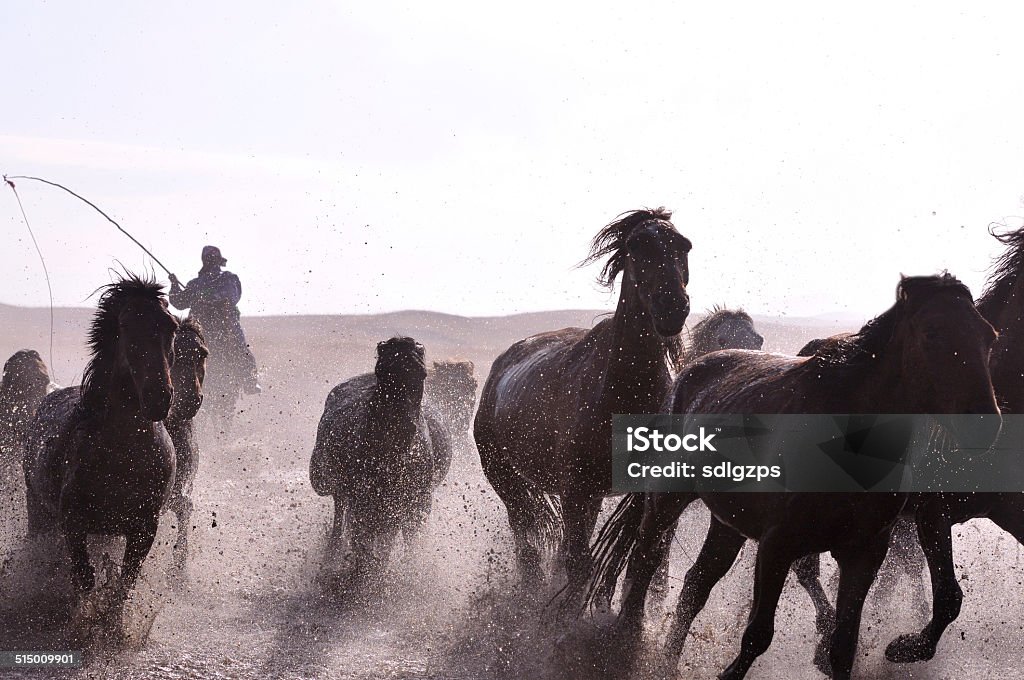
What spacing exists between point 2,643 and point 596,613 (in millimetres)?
3282

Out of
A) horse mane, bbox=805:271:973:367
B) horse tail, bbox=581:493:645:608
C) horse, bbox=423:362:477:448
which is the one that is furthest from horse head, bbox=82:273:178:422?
horse, bbox=423:362:477:448

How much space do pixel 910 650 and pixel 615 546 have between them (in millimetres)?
1649

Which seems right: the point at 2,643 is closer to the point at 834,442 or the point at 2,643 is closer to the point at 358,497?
the point at 358,497

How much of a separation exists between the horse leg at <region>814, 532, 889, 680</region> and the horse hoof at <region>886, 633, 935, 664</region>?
131 cm

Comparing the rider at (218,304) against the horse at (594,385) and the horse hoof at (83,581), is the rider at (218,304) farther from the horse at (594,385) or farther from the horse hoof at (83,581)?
the horse hoof at (83,581)

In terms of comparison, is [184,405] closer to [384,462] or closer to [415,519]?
[384,462]

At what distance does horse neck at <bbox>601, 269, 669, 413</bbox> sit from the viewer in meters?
6.30

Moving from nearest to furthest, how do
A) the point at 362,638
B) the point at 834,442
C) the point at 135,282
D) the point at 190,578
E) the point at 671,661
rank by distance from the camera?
the point at 834,442
the point at 671,661
the point at 135,282
the point at 362,638
the point at 190,578

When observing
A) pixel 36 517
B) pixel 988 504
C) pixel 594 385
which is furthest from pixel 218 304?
pixel 988 504

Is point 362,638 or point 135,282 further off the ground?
point 135,282

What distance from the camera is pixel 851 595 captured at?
4.77m

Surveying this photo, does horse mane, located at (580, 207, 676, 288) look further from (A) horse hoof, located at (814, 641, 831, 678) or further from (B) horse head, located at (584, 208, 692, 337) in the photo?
(A) horse hoof, located at (814, 641, 831, 678)

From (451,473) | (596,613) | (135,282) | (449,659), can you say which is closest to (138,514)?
(135,282)

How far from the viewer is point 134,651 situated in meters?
6.09
